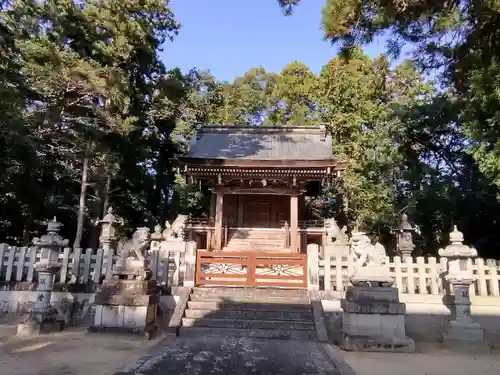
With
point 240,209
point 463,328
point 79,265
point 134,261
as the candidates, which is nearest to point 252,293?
point 134,261

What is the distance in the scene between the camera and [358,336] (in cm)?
626

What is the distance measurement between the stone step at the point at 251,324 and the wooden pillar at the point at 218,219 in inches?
290

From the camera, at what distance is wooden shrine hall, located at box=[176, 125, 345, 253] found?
1445cm

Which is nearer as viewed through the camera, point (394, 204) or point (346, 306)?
point (346, 306)

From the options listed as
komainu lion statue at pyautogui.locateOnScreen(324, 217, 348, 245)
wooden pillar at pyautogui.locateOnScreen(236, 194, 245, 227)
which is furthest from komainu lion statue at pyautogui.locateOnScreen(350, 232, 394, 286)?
wooden pillar at pyautogui.locateOnScreen(236, 194, 245, 227)

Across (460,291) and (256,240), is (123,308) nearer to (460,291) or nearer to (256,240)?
(460,291)

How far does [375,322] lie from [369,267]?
3.00 ft

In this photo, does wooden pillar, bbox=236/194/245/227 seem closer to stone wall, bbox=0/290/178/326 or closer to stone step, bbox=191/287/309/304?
stone step, bbox=191/287/309/304

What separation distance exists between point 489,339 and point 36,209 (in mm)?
16554

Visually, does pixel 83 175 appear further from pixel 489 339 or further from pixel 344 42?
pixel 489 339

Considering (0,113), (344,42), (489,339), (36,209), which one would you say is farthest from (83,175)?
(489,339)

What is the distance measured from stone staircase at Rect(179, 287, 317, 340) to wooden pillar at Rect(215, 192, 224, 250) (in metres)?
6.24

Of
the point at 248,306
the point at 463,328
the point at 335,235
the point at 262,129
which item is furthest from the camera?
the point at 262,129

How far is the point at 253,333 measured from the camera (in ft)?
22.2
